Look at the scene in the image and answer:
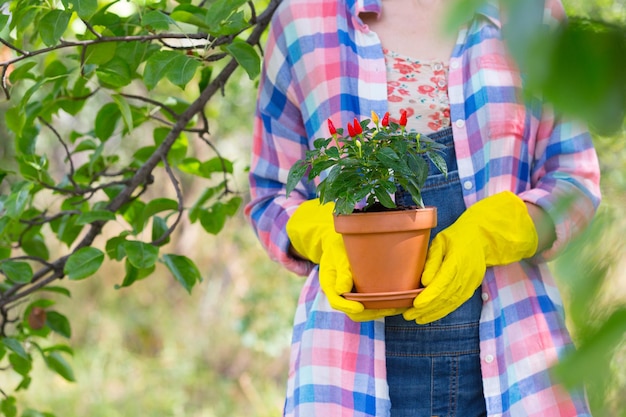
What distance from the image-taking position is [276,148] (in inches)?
55.2

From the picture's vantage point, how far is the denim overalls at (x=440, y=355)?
1.22m

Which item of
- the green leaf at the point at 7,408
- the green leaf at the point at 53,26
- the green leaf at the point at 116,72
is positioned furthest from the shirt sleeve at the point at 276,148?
the green leaf at the point at 7,408

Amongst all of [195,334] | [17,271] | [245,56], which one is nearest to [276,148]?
[245,56]

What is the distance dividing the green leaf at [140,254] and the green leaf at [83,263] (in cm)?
5

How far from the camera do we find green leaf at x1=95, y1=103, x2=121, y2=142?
1699mm

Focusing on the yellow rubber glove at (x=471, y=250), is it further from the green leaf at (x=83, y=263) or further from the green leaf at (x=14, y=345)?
the green leaf at (x=14, y=345)

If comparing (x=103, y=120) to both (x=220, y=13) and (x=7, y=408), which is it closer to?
(x=220, y=13)

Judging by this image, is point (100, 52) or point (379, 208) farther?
point (100, 52)

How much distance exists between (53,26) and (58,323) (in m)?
0.78

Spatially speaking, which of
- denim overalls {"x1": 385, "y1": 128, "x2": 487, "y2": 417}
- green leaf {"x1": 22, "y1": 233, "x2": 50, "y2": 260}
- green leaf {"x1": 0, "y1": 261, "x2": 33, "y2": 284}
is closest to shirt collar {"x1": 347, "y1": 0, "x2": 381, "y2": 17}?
denim overalls {"x1": 385, "y1": 128, "x2": 487, "y2": 417}

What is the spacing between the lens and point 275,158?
1.41 metres

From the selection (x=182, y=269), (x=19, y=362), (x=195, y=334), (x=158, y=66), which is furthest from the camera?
(x=195, y=334)

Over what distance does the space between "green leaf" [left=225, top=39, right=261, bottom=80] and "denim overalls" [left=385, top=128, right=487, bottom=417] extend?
0.30 m

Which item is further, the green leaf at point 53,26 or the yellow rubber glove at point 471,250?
the green leaf at point 53,26
